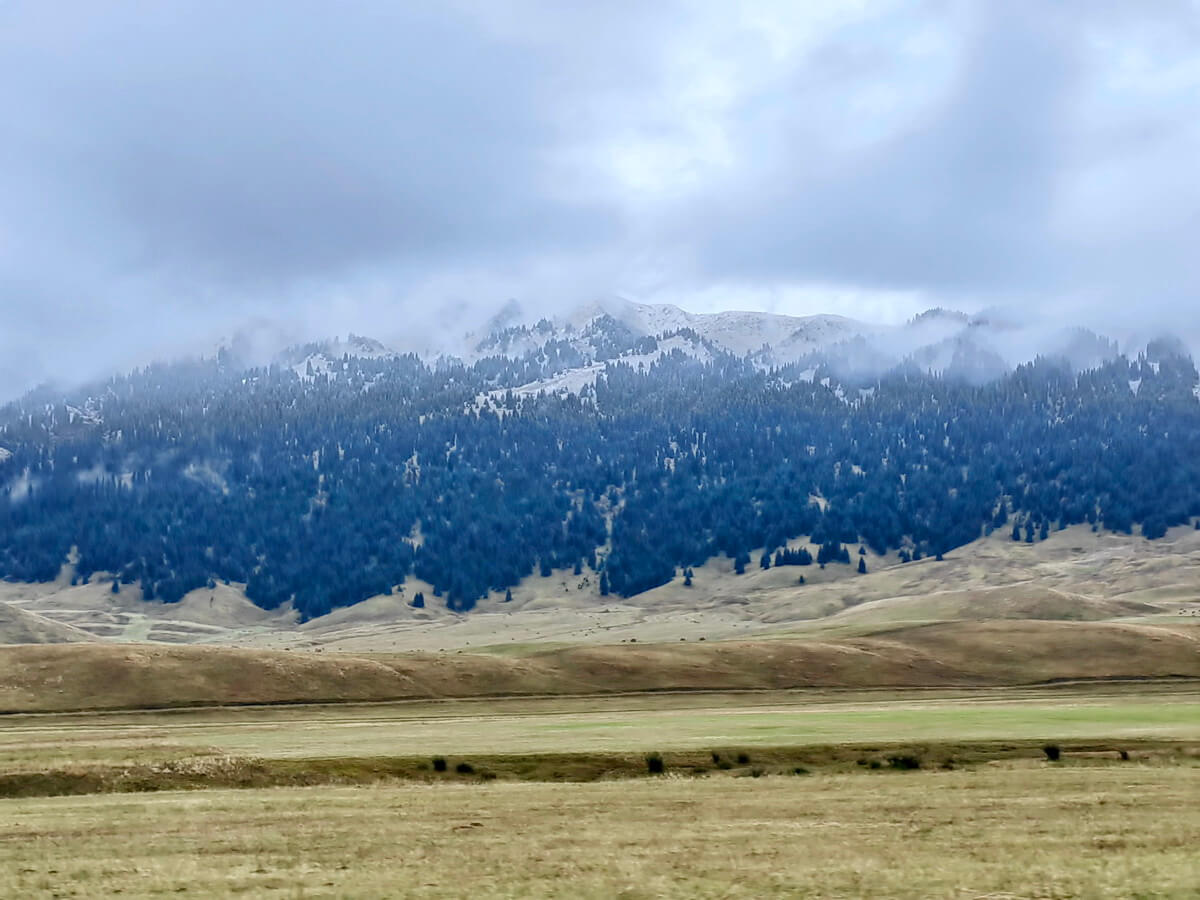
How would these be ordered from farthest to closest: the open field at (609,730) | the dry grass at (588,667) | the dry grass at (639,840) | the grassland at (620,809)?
the dry grass at (588,667) < the open field at (609,730) < the grassland at (620,809) < the dry grass at (639,840)

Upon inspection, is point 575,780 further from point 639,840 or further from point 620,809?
point 639,840

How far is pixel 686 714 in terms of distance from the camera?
78.4 meters

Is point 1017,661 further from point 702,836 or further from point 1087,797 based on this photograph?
point 702,836

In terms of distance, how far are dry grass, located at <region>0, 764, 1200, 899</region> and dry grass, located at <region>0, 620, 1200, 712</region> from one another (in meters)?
52.1

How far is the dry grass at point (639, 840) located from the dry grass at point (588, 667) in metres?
52.1

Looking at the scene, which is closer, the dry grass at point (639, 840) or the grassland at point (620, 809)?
the dry grass at point (639, 840)

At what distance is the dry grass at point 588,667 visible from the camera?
91.4 meters

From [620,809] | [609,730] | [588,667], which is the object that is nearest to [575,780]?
[620,809]

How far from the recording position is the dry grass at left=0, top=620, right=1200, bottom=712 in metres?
91.4

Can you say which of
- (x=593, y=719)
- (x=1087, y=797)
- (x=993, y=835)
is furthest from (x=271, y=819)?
(x=593, y=719)

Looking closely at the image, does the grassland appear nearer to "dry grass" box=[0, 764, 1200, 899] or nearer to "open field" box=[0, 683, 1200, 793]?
"dry grass" box=[0, 764, 1200, 899]

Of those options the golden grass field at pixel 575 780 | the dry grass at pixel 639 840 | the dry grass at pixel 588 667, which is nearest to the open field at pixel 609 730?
the golden grass field at pixel 575 780

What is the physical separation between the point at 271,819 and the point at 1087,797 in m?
24.2

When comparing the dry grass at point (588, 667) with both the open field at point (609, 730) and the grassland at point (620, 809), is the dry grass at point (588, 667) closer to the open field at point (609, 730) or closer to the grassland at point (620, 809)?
the open field at point (609, 730)
